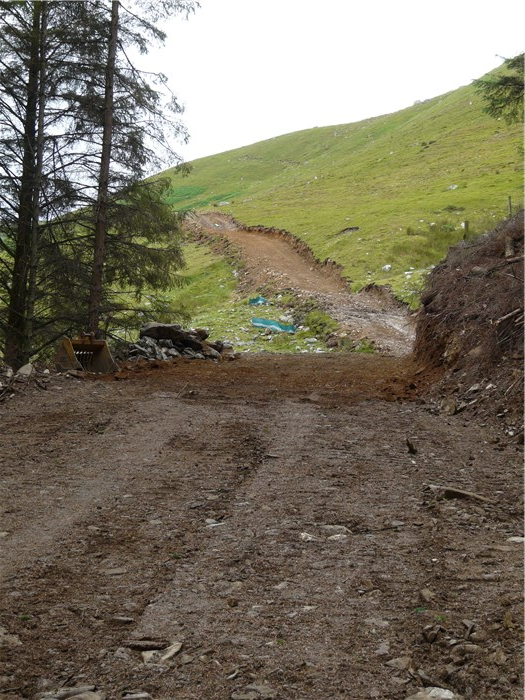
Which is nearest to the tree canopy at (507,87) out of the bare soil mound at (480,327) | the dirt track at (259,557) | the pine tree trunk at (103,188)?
the bare soil mound at (480,327)

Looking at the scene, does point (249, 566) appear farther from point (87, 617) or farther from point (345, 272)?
point (345, 272)

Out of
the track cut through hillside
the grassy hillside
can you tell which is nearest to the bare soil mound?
the track cut through hillside

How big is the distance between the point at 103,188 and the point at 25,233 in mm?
2032

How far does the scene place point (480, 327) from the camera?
11.5 metres

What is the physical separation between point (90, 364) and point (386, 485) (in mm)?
9338

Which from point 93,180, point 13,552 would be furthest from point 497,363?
point 93,180

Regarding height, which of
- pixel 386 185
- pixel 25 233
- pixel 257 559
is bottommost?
pixel 257 559

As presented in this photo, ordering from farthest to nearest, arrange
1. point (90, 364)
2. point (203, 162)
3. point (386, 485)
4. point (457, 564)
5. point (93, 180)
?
point (203, 162) → point (93, 180) → point (90, 364) → point (386, 485) → point (457, 564)

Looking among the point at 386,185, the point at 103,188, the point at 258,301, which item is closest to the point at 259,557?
the point at 103,188

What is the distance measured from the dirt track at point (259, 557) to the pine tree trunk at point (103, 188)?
646cm

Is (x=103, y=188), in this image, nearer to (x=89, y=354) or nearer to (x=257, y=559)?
(x=89, y=354)

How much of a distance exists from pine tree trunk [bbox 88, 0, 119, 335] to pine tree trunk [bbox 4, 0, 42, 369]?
1.45m

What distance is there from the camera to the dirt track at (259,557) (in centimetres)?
323

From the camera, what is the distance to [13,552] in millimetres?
4637
